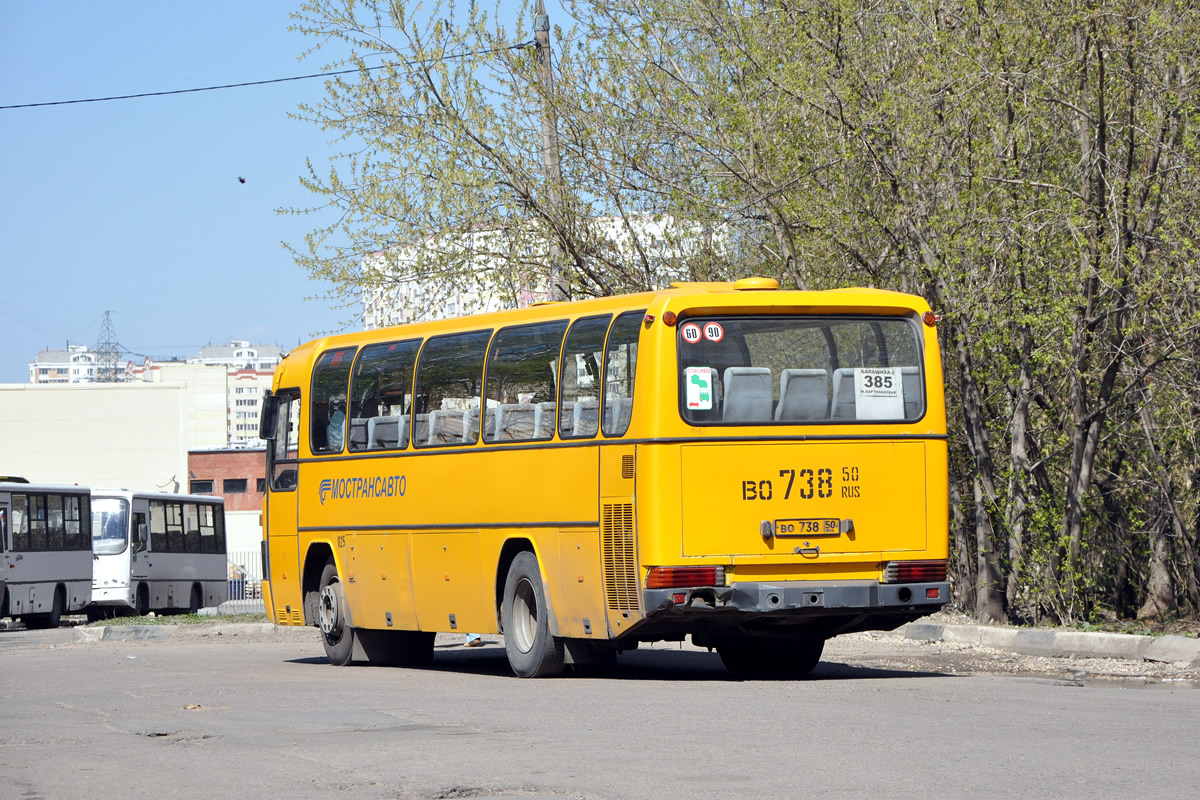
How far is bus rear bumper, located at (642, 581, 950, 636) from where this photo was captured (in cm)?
1312

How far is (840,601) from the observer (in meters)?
13.4

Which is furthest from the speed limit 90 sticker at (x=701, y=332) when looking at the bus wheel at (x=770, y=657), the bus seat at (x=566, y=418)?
the bus wheel at (x=770, y=657)

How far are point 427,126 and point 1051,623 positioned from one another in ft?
31.2

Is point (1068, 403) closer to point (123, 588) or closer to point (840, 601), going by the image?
point (840, 601)

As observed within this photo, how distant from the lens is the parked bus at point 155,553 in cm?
3725

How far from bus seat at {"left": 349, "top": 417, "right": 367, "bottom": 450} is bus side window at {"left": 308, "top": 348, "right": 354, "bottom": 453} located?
17 centimetres

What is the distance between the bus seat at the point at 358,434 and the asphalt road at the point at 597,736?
8.57ft

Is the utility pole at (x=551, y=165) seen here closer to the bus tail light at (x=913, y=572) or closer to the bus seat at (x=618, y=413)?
the bus seat at (x=618, y=413)

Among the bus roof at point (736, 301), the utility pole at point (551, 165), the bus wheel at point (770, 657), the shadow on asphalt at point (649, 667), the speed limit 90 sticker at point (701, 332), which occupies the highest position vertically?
the utility pole at point (551, 165)

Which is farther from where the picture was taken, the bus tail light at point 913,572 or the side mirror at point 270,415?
the side mirror at point 270,415

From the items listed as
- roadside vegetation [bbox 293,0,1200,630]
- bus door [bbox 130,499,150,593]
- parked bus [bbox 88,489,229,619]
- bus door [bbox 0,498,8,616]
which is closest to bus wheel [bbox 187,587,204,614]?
parked bus [bbox 88,489,229,619]

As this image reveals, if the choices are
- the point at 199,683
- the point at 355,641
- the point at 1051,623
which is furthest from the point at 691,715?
the point at 1051,623

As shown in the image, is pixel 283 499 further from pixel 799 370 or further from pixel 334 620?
pixel 799 370

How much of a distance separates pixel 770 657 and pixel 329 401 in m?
5.48
